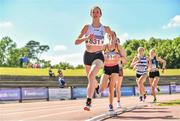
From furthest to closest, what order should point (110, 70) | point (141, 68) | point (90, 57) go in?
point (141, 68), point (110, 70), point (90, 57)

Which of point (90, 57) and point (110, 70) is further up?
point (90, 57)

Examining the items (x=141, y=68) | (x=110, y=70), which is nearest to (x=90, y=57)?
(x=110, y=70)

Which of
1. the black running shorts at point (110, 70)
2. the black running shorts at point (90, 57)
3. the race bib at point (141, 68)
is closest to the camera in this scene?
the black running shorts at point (90, 57)

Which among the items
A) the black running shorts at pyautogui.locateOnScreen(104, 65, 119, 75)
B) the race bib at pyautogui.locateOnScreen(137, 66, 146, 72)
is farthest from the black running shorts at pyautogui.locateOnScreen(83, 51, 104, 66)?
the race bib at pyautogui.locateOnScreen(137, 66, 146, 72)

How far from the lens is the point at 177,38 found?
14375 centimetres

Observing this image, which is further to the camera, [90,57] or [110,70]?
[110,70]

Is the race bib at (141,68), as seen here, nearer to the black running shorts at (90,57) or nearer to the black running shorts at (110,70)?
the black running shorts at (110,70)

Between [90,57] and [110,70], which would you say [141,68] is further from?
[90,57]

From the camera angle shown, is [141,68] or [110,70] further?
[141,68]

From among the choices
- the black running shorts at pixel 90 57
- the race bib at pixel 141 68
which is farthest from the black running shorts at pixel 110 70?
the race bib at pixel 141 68

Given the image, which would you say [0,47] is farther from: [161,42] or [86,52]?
[86,52]

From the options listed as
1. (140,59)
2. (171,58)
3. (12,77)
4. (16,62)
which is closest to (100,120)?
(140,59)

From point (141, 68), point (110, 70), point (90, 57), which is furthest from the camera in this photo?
point (141, 68)

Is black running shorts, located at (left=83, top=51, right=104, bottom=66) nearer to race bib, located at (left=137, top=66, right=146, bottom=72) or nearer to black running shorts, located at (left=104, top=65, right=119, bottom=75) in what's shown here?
black running shorts, located at (left=104, top=65, right=119, bottom=75)
